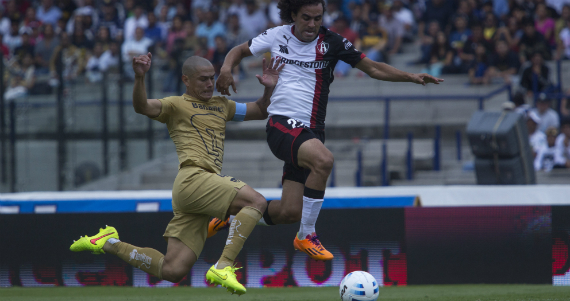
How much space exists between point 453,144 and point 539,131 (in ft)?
5.81

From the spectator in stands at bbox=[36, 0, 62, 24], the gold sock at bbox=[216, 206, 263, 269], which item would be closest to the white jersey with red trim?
the gold sock at bbox=[216, 206, 263, 269]

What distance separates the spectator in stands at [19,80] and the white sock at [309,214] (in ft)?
24.4

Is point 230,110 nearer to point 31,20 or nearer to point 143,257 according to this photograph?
point 143,257

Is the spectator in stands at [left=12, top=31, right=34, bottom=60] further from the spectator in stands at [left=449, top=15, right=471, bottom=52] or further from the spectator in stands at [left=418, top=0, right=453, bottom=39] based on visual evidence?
the spectator in stands at [left=449, top=15, right=471, bottom=52]

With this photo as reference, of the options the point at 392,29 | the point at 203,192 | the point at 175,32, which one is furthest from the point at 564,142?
the point at 175,32

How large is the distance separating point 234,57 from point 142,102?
36.5 inches

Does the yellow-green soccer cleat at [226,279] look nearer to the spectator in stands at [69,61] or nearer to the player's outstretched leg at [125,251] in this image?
the player's outstretched leg at [125,251]

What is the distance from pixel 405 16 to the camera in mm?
14883

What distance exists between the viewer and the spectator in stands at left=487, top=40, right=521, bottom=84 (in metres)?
12.6

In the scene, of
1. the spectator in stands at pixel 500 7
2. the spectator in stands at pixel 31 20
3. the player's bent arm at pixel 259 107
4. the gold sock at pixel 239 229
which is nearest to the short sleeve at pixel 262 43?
the player's bent arm at pixel 259 107

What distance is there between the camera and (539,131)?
11.1 meters

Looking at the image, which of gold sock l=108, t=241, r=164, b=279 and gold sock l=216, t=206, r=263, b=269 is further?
gold sock l=108, t=241, r=164, b=279

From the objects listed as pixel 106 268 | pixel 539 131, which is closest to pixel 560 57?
pixel 539 131

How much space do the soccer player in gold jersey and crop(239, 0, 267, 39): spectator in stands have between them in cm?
932
